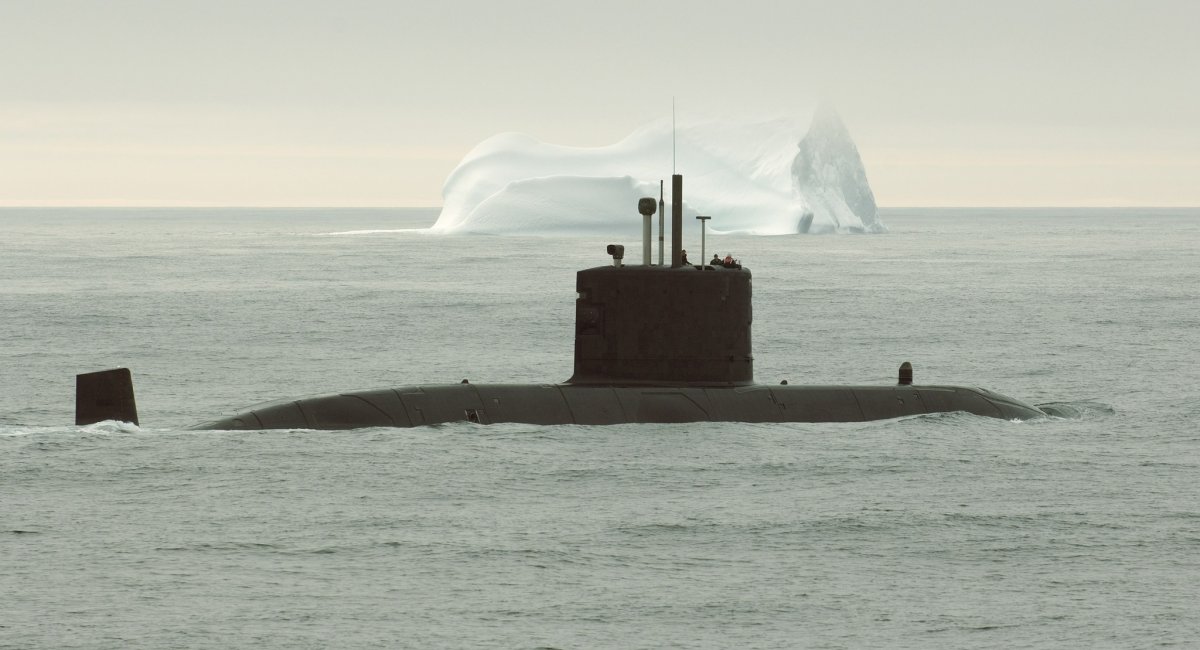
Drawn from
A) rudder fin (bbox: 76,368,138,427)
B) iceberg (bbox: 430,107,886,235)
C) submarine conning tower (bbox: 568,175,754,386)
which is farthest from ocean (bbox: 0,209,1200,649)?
iceberg (bbox: 430,107,886,235)

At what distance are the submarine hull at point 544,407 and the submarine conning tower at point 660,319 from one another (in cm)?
29

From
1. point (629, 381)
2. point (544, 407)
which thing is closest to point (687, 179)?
point (544, 407)

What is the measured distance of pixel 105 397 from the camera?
2269cm

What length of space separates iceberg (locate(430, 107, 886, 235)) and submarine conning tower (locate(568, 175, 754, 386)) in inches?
2660

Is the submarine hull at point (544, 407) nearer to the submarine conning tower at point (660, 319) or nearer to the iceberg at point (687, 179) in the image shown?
the submarine conning tower at point (660, 319)

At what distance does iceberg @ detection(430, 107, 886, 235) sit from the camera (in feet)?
305

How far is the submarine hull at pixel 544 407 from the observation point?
21703mm

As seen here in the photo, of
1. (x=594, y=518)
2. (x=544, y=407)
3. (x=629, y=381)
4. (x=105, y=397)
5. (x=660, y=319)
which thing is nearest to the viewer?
(x=594, y=518)

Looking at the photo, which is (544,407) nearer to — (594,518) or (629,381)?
(629,381)

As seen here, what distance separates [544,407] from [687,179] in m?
74.2

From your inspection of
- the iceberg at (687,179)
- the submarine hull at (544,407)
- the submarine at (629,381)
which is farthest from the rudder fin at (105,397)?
the iceberg at (687,179)

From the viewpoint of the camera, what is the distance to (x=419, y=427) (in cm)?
2247

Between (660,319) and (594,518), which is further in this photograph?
(660,319)

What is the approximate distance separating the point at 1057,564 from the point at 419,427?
973 cm
